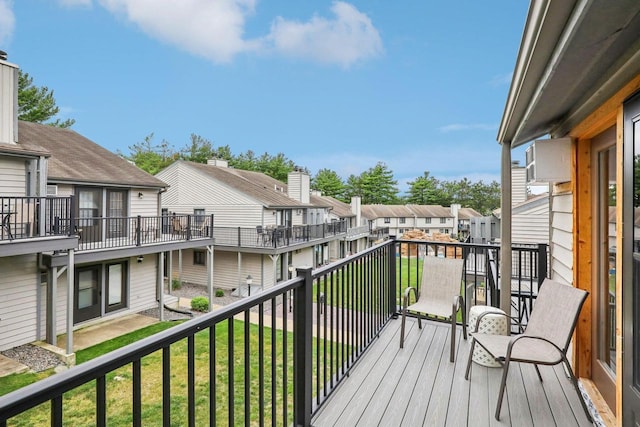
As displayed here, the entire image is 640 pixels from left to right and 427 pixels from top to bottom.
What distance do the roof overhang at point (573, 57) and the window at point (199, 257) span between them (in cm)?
1514

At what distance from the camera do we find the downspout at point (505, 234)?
3.76 m

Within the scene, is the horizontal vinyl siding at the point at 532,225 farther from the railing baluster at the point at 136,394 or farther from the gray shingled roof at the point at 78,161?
the railing baluster at the point at 136,394

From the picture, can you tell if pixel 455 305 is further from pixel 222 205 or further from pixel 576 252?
pixel 222 205

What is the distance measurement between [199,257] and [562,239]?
15215mm

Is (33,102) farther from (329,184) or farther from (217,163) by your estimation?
(329,184)

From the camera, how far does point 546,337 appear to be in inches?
105

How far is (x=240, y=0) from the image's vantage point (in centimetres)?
3172

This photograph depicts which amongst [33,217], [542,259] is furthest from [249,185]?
[542,259]

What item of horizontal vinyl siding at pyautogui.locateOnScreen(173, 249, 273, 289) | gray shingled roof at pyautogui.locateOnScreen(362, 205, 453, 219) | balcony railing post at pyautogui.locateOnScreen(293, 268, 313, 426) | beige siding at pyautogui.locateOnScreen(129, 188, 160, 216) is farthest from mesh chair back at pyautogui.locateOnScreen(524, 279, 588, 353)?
gray shingled roof at pyautogui.locateOnScreen(362, 205, 453, 219)

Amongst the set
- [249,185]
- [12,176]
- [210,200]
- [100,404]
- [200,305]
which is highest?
[249,185]

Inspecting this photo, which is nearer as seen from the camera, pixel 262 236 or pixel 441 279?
pixel 441 279

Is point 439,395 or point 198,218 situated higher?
point 198,218

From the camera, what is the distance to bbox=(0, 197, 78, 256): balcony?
679 centimetres

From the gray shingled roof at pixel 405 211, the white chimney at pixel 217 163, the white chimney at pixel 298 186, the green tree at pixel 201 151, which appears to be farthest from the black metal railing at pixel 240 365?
the gray shingled roof at pixel 405 211
